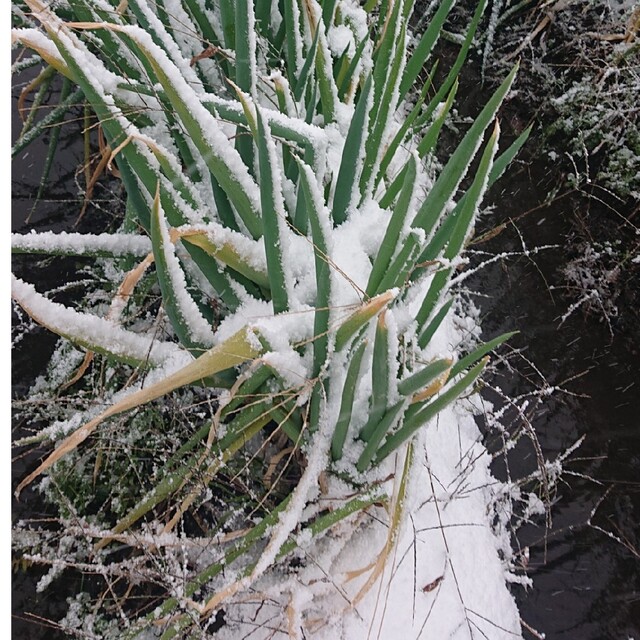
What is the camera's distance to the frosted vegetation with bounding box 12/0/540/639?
834 millimetres

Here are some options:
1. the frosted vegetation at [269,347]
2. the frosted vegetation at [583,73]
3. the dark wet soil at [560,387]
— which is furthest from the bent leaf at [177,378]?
the frosted vegetation at [583,73]

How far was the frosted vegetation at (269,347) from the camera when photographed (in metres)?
0.83

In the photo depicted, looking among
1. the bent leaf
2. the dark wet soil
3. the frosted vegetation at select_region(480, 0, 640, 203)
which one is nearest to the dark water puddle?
the dark wet soil

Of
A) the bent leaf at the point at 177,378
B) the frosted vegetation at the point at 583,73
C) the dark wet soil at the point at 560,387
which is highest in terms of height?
the frosted vegetation at the point at 583,73

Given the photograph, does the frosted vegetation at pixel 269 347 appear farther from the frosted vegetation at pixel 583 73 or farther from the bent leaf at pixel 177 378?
the frosted vegetation at pixel 583 73

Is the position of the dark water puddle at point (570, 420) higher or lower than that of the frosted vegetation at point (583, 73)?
lower

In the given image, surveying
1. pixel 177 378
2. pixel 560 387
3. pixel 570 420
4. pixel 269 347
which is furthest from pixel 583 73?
pixel 177 378

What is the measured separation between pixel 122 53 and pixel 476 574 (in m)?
1.29

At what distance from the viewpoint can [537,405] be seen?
5.24 ft

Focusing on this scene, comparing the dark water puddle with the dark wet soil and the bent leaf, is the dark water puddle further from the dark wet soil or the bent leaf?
the bent leaf

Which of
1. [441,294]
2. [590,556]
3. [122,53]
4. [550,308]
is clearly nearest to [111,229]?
[122,53]

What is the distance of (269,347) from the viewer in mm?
849

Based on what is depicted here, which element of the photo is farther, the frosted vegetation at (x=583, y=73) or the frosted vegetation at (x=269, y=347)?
the frosted vegetation at (x=583, y=73)

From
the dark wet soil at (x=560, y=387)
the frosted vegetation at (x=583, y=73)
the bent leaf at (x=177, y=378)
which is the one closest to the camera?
the bent leaf at (x=177, y=378)
